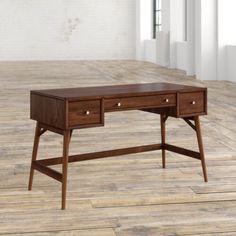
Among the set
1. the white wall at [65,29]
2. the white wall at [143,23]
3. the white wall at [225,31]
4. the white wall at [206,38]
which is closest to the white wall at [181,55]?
the white wall at [206,38]

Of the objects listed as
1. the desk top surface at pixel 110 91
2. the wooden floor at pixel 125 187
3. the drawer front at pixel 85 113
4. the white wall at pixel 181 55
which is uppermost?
the white wall at pixel 181 55

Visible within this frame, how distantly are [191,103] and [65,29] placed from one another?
17.6m

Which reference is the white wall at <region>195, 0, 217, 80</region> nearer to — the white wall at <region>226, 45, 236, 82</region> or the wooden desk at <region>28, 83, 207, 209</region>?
the white wall at <region>226, 45, 236, 82</region>

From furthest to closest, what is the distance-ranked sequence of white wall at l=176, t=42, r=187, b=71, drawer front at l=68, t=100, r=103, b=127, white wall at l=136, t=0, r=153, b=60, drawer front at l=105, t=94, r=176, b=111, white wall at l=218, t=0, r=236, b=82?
white wall at l=136, t=0, r=153, b=60, white wall at l=176, t=42, r=187, b=71, white wall at l=218, t=0, r=236, b=82, drawer front at l=105, t=94, r=176, b=111, drawer front at l=68, t=100, r=103, b=127

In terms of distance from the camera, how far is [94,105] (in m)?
3.60

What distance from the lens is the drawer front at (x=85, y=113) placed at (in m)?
3.51

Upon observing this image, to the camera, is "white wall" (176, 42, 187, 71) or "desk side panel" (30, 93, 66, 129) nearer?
"desk side panel" (30, 93, 66, 129)

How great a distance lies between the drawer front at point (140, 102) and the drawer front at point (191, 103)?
0.09 metres

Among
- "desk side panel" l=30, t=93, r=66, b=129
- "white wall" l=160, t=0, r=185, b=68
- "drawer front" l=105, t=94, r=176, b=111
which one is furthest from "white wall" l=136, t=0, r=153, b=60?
"desk side panel" l=30, t=93, r=66, b=129

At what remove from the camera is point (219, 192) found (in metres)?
3.92

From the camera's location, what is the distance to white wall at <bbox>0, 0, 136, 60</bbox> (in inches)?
822

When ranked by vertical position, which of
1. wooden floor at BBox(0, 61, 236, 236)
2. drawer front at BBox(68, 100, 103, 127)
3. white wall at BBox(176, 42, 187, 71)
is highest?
white wall at BBox(176, 42, 187, 71)

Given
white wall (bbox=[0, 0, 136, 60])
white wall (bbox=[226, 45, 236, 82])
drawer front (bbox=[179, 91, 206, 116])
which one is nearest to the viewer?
drawer front (bbox=[179, 91, 206, 116])

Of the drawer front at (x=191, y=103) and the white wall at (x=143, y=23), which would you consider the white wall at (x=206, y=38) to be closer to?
the white wall at (x=143, y=23)
